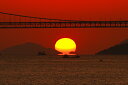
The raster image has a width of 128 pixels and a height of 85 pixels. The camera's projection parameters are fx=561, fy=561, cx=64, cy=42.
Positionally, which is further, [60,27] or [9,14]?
[9,14]

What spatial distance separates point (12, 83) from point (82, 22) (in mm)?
46314

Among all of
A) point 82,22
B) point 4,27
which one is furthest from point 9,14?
point 82,22

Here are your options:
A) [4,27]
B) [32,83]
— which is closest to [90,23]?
[4,27]

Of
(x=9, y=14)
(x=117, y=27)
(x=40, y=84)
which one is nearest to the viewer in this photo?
(x=40, y=84)

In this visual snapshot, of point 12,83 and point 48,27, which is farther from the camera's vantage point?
point 48,27

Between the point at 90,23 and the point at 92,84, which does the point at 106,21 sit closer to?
the point at 90,23

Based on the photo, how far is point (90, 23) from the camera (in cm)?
7519

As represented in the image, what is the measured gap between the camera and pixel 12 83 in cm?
3134

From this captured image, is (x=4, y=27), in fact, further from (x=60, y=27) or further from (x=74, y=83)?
(x=74, y=83)

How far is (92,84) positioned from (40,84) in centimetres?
291

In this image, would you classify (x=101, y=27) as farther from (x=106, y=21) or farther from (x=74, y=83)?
(x=74, y=83)

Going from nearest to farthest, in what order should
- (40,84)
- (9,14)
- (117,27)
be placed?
(40,84) < (117,27) < (9,14)

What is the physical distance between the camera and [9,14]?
275 ft

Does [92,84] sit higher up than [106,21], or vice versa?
[106,21]
